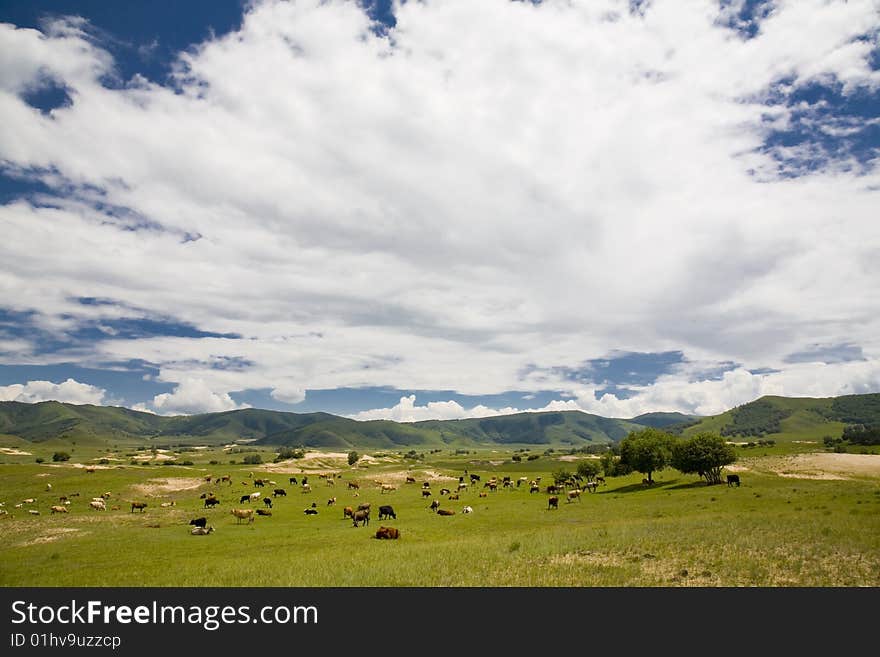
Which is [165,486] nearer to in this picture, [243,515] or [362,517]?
[243,515]

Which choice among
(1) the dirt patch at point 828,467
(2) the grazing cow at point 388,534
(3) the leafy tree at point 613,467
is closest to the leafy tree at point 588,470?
(3) the leafy tree at point 613,467

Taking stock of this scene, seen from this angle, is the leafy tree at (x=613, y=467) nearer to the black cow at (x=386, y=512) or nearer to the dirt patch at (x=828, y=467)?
the dirt patch at (x=828, y=467)

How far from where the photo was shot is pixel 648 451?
8625 cm

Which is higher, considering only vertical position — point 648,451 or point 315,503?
point 648,451

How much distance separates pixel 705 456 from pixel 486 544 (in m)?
60.2

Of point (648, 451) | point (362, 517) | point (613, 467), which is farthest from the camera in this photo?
point (613, 467)

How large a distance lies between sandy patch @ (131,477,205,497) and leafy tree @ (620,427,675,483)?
8517 cm

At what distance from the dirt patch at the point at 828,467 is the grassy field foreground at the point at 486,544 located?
819 centimetres

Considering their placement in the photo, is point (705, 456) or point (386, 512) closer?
point (386, 512)

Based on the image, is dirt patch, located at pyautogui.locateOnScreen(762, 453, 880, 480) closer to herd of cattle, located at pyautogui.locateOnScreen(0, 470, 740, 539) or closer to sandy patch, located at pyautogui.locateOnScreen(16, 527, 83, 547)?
herd of cattle, located at pyautogui.locateOnScreen(0, 470, 740, 539)

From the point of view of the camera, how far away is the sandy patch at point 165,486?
7940 cm

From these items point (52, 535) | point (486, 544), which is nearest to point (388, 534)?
point (486, 544)

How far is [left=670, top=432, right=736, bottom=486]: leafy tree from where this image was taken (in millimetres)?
74969

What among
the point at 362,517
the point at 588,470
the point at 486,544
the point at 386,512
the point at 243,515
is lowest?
the point at 588,470
